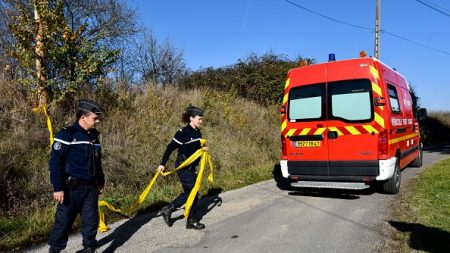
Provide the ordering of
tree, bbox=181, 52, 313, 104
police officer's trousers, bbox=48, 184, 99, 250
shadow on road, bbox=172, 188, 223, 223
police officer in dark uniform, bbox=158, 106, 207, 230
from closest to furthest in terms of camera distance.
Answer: police officer's trousers, bbox=48, 184, 99, 250 < police officer in dark uniform, bbox=158, 106, 207, 230 < shadow on road, bbox=172, 188, 223, 223 < tree, bbox=181, 52, 313, 104

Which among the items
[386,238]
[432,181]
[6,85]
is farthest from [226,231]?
[6,85]

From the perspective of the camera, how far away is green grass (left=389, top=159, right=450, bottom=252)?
496 cm

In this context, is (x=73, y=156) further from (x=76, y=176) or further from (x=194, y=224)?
(x=194, y=224)

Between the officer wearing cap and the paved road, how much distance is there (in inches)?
33.0

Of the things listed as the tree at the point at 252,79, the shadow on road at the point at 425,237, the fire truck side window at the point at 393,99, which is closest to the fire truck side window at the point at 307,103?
the fire truck side window at the point at 393,99

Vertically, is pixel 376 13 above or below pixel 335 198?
above

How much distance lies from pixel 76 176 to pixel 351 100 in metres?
5.48

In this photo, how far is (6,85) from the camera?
975 centimetres

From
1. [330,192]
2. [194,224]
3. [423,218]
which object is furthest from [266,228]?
[330,192]

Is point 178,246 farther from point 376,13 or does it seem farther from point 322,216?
point 376,13

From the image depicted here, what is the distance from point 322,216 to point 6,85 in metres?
8.10

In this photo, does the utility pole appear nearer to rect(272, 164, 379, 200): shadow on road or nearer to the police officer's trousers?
rect(272, 164, 379, 200): shadow on road

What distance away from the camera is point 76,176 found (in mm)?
4203

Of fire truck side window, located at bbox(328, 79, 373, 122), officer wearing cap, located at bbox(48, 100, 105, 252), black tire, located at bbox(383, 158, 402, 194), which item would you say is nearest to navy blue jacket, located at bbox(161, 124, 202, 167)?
officer wearing cap, located at bbox(48, 100, 105, 252)
